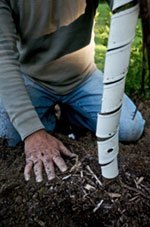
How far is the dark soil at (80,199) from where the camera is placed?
2.17 metres

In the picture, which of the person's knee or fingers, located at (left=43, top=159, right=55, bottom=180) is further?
the person's knee

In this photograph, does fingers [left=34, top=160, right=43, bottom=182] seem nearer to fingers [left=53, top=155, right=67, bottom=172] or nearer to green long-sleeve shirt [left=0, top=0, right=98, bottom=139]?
fingers [left=53, top=155, right=67, bottom=172]

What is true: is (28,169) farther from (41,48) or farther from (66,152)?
(41,48)

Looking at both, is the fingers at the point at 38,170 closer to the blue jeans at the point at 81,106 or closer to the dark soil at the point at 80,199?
the dark soil at the point at 80,199

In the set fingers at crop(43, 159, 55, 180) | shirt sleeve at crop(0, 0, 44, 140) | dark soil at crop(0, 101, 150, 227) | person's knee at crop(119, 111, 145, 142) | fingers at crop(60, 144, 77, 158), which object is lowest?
person's knee at crop(119, 111, 145, 142)

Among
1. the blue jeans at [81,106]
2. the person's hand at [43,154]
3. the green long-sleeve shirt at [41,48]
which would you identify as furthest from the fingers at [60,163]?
the blue jeans at [81,106]

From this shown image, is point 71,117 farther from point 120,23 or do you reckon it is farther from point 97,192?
point 120,23

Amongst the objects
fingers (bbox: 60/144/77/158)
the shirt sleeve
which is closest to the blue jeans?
the shirt sleeve

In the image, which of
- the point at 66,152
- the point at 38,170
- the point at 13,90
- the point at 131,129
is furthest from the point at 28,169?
the point at 131,129

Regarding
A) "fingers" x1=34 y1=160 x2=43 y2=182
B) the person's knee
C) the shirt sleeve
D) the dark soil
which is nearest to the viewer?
the dark soil

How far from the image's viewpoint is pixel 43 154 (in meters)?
2.33

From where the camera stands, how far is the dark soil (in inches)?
85.3

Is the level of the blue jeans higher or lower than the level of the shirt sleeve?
lower

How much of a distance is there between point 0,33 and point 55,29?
1.04 ft
